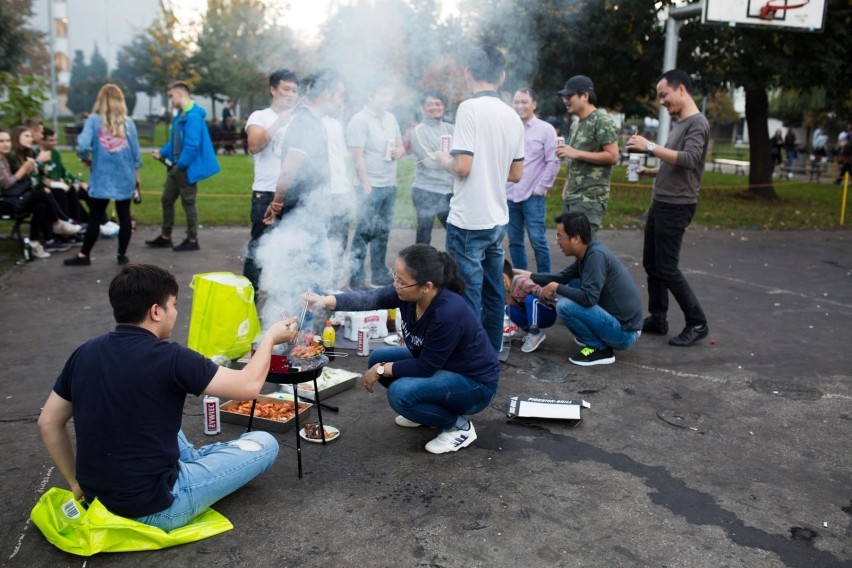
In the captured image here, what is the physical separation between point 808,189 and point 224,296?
62.1 ft

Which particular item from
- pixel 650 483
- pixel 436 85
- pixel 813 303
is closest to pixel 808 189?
pixel 813 303

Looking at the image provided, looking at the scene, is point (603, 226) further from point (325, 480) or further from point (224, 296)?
point (325, 480)

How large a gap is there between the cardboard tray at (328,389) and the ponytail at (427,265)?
1207 mm

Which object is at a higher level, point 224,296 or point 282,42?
point 282,42

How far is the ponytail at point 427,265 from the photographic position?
352cm

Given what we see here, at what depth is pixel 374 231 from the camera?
21.7 feet

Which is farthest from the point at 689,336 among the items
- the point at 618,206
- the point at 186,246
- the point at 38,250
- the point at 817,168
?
the point at 817,168

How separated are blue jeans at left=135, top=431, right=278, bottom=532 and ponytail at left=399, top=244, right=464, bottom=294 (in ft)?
3.55

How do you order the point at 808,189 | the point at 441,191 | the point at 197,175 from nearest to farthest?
the point at 441,191
the point at 197,175
the point at 808,189

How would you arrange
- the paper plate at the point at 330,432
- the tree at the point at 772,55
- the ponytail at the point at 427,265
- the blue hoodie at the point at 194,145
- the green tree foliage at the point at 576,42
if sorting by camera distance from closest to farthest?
the ponytail at the point at 427,265
the paper plate at the point at 330,432
the blue hoodie at the point at 194,145
the green tree foliage at the point at 576,42
the tree at the point at 772,55

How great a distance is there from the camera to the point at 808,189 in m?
19.2

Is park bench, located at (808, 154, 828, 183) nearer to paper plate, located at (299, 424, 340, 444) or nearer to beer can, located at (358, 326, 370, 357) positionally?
beer can, located at (358, 326, 370, 357)

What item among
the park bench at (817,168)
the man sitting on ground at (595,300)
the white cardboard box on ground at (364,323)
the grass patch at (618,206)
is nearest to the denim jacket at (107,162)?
the grass patch at (618,206)

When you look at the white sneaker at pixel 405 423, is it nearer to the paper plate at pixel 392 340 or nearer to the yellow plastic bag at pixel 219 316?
the paper plate at pixel 392 340
